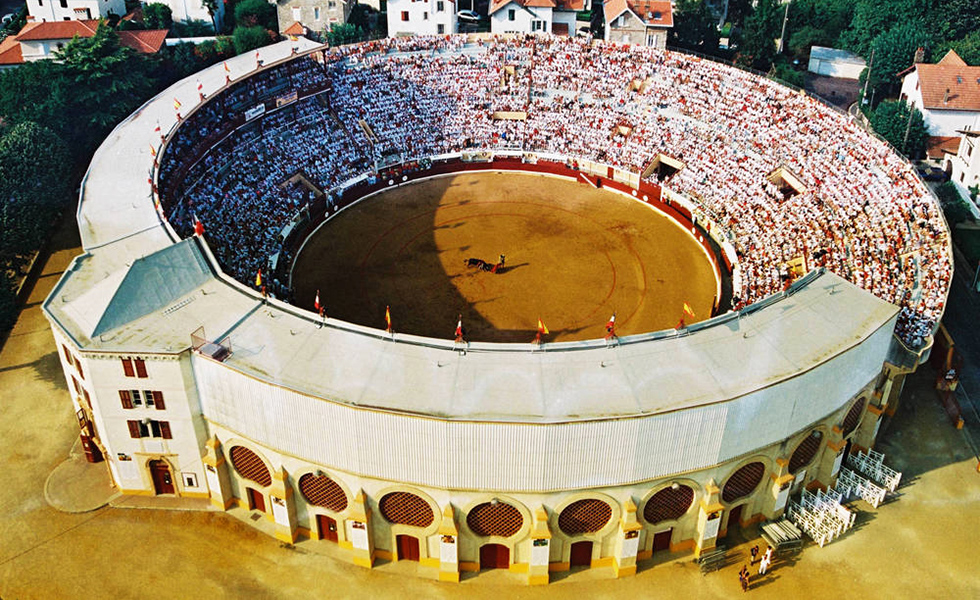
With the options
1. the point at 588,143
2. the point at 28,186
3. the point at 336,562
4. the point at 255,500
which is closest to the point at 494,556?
the point at 336,562

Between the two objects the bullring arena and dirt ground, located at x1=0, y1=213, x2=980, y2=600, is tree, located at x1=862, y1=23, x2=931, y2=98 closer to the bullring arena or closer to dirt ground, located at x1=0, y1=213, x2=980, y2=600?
the bullring arena

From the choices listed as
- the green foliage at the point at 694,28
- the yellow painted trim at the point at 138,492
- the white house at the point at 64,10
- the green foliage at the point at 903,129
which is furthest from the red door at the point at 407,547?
the white house at the point at 64,10

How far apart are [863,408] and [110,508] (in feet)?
158

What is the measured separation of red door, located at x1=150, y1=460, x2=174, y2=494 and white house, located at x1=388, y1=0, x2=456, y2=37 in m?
78.1

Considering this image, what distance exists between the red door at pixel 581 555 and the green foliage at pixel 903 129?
69.1 meters

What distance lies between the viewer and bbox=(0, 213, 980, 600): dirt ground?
50188 mm

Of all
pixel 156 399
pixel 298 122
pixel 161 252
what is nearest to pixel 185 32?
pixel 298 122

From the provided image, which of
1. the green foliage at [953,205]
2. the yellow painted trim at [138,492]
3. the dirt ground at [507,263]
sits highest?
the green foliage at [953,205]

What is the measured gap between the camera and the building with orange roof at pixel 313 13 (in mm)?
122750

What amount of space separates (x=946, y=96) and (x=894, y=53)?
1603 centimetres

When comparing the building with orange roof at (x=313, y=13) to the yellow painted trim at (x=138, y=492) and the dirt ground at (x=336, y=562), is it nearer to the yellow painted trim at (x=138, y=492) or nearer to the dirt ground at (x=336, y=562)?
the dirt ground at (x=336, y=562)

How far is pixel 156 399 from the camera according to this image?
5216cm

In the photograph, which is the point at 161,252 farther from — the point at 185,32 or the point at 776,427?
the point at 185,32

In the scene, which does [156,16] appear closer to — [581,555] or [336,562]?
[336,562]
